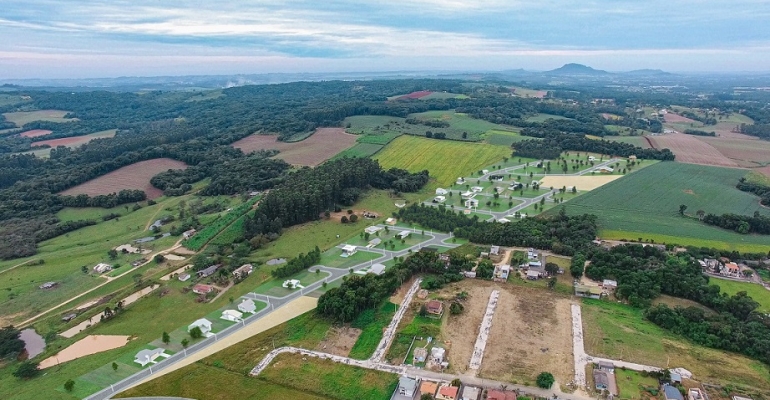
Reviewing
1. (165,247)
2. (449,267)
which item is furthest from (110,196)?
(449,267)

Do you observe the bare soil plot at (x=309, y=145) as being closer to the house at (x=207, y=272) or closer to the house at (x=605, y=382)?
the house at (x=207, y=272)

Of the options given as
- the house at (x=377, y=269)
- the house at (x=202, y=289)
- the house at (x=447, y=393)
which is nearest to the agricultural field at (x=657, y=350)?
the house at (x=447, y=393)

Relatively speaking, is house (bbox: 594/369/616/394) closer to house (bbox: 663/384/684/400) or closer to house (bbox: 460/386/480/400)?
house (bbox: 663/384/684/400)

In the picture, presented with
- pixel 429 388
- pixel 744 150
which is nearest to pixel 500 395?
pixel 429 388

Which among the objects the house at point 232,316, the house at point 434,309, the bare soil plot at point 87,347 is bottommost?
the bare soil plot at point 87,347

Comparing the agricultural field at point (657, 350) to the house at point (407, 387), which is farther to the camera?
the agricultural field at point (657, 350)

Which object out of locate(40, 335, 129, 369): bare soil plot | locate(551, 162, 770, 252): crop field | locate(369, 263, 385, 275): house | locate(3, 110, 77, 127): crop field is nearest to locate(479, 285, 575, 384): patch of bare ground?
locate(369, 263, 385, 275): house

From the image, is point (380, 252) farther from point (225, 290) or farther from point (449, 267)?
point (225, 290)
